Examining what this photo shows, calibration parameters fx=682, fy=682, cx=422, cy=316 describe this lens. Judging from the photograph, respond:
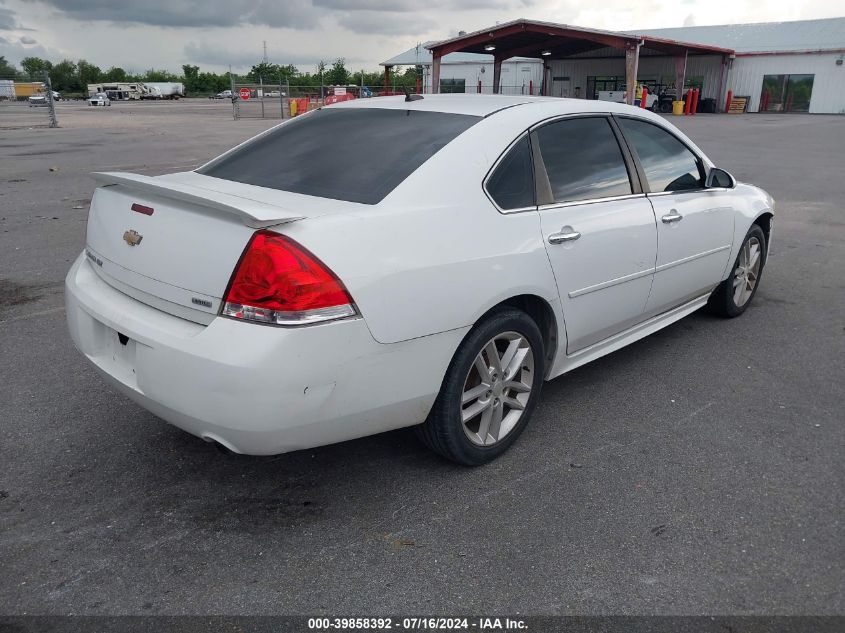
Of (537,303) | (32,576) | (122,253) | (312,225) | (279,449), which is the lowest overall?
(32,576)

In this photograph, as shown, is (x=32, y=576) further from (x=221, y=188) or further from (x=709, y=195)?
(x=709, y=195)

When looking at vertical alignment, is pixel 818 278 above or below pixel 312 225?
below

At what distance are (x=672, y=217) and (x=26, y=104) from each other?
1530 inches

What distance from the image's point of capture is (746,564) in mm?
2453

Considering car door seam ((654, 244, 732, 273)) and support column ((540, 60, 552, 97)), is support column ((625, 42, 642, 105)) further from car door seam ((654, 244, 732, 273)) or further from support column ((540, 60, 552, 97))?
car door seam ((654, 244, 732, 273))

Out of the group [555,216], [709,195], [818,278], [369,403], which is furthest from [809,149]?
[369,403]

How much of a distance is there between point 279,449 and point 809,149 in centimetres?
2010

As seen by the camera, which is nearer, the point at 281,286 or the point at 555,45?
the point at 281,286

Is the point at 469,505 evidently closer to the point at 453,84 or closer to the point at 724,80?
the point at 724,80

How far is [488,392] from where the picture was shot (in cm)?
304

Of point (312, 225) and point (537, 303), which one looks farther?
point (537, 303)

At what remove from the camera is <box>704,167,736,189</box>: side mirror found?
14.4ft

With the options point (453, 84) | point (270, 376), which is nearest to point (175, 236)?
point (270, 376)

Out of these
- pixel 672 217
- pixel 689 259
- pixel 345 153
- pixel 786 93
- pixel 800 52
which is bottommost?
pixel 689 259
